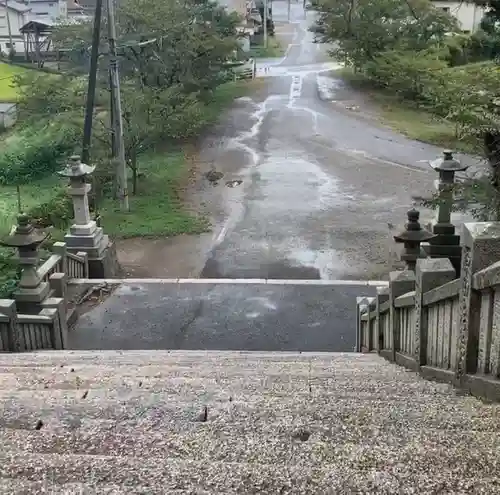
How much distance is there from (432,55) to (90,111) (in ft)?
56.9

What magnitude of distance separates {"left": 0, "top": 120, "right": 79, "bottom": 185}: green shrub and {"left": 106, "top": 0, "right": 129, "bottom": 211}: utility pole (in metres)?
6.20

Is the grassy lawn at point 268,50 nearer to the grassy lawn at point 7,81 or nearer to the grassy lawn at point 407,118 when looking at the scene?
the grassy lawn at point 407,118

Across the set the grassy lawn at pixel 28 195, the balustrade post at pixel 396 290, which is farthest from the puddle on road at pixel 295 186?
the balustrade post at pixel 396 290

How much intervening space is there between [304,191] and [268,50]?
110ft

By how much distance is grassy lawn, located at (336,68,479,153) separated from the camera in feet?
79.8

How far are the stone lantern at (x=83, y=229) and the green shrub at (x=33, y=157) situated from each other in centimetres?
1091

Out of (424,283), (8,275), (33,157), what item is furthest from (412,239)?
(33,157)

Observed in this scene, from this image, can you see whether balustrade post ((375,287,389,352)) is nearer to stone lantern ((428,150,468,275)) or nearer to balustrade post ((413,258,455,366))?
balustrade post ((413,258,455,366))

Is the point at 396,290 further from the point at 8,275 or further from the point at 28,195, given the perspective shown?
the point at 28,195

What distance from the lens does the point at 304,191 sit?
19203mm

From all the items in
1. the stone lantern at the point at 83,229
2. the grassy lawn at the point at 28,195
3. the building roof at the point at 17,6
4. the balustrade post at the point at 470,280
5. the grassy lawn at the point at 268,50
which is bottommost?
the grassy lawn at the point at 28,195

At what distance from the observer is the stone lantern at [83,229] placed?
12.1 metres

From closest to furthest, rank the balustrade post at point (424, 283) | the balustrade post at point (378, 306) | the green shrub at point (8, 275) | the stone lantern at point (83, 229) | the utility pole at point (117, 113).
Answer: the balustrade post at point (424, 283) → the balustrade post at point (378, 306) → the green shrub at point (8, 275) → the stone lantern at point (83, 229) → the utility pole at point (117, 113)

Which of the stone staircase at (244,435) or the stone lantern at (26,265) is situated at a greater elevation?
the stone staircase at (244,435)
